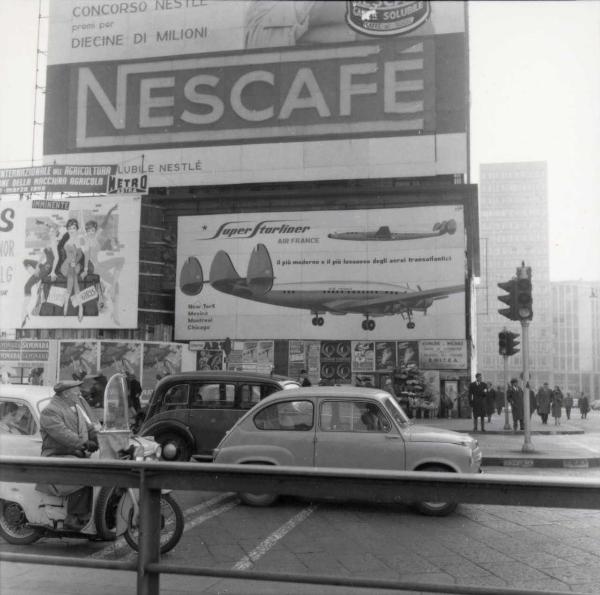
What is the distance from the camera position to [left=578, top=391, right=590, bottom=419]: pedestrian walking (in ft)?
5.57

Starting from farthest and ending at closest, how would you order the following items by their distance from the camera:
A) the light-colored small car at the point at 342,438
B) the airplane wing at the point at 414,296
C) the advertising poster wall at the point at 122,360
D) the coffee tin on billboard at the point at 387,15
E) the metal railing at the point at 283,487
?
1. the light-colored small car at the point at 342,438
2. the advertising poster wall at the point at 122,360
3. the airplane wing at the point at 414,296
4. the metal railing at the point at 283,487
5. the coffee tin on billboard at the point at 387,15

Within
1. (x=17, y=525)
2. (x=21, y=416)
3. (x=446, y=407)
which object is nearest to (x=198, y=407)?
(x=21, y=416)

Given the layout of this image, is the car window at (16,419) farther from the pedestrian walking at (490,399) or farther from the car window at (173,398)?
the pedestrian walking at (490,399)

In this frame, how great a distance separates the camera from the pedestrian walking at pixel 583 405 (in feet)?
5.57

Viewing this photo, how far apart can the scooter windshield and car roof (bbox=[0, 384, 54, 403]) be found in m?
0.22

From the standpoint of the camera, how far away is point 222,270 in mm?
1902

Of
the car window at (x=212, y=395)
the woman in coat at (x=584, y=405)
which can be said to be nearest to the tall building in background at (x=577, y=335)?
the woman in coat at (x=584, y=405)

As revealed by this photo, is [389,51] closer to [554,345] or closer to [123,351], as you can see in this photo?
[554,345]

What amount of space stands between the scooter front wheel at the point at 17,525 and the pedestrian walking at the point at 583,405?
98.0 inches

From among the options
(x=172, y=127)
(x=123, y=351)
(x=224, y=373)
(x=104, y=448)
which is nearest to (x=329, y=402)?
(x=224, y=373)

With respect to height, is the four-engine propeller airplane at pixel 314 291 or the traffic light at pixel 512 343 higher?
the four-engine propeller airplane at pixel 314 291

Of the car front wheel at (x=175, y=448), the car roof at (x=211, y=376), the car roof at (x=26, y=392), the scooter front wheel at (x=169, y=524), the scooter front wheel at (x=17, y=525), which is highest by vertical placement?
the car roof at (x=211, y=376)

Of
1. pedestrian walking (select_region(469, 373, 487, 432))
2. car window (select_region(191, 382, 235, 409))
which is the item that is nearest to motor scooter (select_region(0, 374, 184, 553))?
car window (select_region(191, 382, 235, 409))

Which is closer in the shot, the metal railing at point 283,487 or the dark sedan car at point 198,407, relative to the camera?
the metal railing at point 283,487
